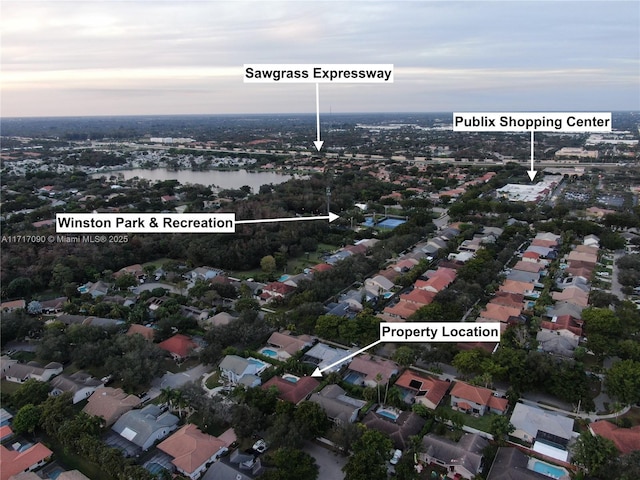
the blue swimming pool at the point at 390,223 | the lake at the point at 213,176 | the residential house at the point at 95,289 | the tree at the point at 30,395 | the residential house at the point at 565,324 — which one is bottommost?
the tree at the point at 30,395

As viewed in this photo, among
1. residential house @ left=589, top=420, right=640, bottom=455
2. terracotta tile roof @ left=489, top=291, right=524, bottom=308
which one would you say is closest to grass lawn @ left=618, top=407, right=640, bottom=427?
residential house @ left=589, top=420, right=640, bottom=455

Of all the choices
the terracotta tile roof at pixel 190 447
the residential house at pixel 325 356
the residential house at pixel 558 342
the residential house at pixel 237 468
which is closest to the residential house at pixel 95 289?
the residential house at pixel 325 356

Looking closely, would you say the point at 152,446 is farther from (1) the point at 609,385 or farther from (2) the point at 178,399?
(1) the point at 609,385

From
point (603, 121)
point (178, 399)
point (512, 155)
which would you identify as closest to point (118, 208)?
point (178, 399)

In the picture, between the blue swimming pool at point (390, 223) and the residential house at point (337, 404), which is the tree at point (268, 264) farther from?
the blue swimming pool at point (390, 223)

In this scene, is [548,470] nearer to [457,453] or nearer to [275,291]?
[457,453]

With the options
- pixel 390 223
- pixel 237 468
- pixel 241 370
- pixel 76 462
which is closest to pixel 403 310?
pixel 241 370
